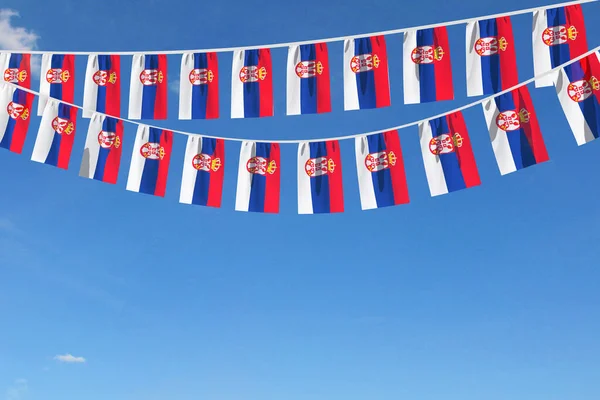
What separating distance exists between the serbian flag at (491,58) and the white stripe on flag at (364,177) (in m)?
2.55

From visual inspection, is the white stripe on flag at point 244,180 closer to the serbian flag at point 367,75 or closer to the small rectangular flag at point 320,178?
the small rectangular flag at point 320,178

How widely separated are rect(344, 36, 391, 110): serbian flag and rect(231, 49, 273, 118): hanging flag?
1.57m

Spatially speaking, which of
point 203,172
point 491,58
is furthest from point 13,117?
point 491,58

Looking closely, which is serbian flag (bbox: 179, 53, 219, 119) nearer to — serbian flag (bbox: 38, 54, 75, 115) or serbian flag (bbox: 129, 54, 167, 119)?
serbian flag (bbox: 129, 54, 167, 119)

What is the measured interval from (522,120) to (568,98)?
0.88 meters

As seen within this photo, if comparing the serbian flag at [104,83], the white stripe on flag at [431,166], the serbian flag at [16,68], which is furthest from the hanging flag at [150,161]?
the white stripe on flag at [431,166]

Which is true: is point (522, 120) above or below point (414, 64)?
below

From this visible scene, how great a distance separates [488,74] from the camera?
37.4 feet

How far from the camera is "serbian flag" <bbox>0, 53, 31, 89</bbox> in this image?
44.4 feet

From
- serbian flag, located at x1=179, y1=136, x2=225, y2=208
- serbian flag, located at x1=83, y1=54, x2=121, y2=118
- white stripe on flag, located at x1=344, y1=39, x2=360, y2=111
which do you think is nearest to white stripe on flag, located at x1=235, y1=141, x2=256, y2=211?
serbian flag, located at x1=179, y1=136, x2=225, y2=208

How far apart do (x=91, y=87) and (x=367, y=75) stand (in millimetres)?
5544

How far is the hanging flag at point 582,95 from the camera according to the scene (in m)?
10.9

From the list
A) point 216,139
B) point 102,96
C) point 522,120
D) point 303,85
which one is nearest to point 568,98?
point 522,120

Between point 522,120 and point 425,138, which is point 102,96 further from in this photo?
point 522,120
